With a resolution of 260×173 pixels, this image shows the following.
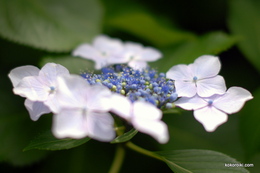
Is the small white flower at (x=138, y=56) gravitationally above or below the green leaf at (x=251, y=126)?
above

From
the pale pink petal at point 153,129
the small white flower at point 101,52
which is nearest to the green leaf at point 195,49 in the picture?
the small white flower at point 101,52

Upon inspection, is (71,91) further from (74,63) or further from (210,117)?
(74,63)

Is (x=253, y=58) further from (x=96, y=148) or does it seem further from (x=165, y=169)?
(x=96, y=148)

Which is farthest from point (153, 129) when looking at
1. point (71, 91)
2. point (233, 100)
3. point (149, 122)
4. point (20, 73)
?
point (20, 73)

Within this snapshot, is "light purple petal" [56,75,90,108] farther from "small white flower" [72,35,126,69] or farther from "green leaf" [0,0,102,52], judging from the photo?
"green leaf" [0,0,102,52]

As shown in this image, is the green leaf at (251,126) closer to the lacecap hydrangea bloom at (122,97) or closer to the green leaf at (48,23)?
the lacecap hydrangea bloom at (122,97)

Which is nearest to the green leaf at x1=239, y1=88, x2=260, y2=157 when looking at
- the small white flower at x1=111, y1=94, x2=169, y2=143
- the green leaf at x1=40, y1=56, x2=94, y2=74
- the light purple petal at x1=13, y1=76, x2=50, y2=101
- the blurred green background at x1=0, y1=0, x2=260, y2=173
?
the blurred green background at x1=0, y1=0, x2=260, y2=173

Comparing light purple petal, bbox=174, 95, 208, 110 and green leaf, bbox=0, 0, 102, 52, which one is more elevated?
light purple petal, bbox=174, 95, 208, 110
